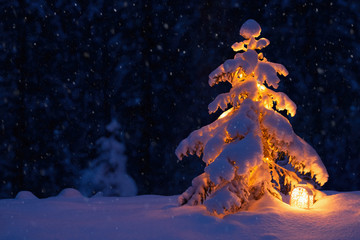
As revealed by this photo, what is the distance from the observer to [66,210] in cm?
723

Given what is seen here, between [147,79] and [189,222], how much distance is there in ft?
31.6

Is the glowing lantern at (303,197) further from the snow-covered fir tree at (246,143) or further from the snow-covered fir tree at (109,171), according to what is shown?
the snow-covered fir tree at (109,171)

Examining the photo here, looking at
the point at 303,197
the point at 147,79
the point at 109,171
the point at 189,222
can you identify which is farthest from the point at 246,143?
the point at 109,171

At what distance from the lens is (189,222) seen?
231 inches

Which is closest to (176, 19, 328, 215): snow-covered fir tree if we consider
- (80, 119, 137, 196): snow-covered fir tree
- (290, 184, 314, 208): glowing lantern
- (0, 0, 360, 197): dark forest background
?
(290, 184, 314, 208): glowing lantern

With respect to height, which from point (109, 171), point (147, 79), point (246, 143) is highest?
point (147, 79)

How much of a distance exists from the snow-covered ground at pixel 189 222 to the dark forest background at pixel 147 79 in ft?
25.0

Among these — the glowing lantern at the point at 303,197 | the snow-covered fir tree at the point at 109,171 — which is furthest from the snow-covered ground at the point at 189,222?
the snow-covered fir tree at the point at 109,171

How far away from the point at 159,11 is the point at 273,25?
183 inches

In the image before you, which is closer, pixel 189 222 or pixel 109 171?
pixel 189 222

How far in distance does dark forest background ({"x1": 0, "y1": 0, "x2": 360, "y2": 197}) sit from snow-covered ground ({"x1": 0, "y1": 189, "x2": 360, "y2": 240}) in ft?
25.0

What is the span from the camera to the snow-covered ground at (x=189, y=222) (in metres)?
5.33

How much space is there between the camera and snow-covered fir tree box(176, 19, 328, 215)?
5.92m

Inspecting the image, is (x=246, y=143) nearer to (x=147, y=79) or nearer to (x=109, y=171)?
(x=147, y=79)
